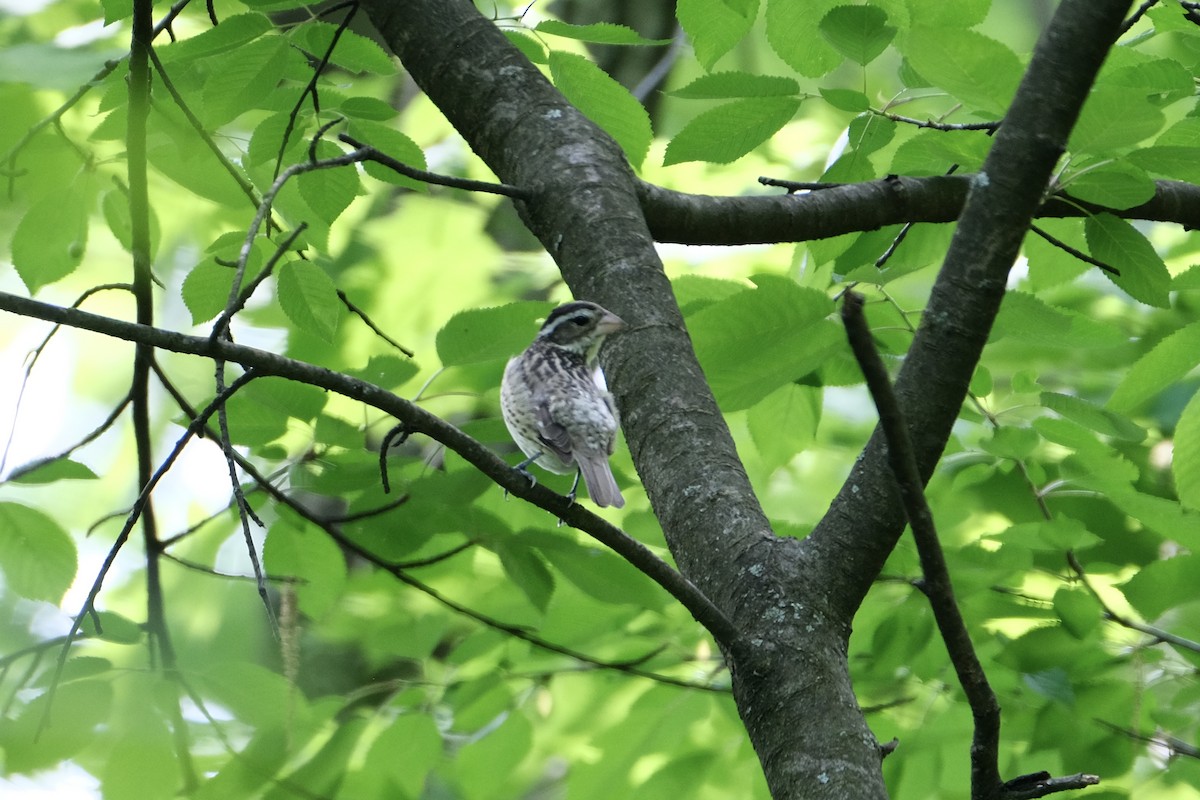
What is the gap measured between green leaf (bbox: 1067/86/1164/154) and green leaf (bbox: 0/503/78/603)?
2.64 meters

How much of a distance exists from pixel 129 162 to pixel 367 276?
3.69 m

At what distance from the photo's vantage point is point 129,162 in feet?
9.67

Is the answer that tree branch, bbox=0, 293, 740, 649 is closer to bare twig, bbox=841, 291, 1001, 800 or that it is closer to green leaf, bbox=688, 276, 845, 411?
bare twig, bbox=841, 291, 1001, 800

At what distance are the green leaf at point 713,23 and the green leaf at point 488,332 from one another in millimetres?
862

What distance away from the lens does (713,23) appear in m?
2.91

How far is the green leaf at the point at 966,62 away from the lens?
2.29 meters

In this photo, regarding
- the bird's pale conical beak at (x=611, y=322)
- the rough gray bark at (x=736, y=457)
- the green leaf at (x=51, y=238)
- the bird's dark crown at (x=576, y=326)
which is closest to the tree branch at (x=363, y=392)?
the rough gray bark at (x=736, y=457)

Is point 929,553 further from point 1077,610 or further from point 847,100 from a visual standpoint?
point 1077,610

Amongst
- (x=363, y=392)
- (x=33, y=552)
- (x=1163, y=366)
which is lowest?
(x=363, y=392)

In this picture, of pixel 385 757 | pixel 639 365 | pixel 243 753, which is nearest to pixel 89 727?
pixel 243 753

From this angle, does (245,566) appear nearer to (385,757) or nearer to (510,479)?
(385,757)

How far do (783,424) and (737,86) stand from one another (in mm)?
1124

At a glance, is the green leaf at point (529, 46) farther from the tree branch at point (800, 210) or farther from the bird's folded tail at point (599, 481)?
the bird's folded tail at point (599, 481)

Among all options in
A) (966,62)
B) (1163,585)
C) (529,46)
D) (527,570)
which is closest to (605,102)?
(529,46)
